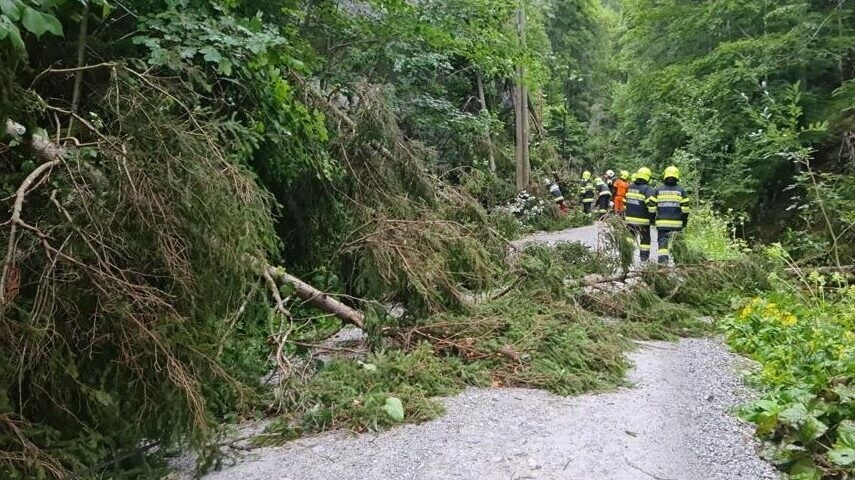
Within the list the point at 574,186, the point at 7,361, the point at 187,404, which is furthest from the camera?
the point at 574,186

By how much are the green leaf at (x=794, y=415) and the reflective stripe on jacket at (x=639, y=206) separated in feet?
22.2

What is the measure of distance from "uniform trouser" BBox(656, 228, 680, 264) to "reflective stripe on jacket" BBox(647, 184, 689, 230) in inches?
2.7

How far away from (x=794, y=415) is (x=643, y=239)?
7023mm

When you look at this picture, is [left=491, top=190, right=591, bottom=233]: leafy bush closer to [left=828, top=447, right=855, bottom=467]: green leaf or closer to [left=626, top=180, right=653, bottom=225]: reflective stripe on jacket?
[left=626, top=180, right=653, bottom=225]: reflective stripe on jacket

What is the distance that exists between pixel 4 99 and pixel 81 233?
0.91 meters

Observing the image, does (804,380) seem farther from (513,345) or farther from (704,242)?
(704,242)

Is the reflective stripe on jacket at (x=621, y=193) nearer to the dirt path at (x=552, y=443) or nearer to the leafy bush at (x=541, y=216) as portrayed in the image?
the leafy bush at (x=541, y=216)

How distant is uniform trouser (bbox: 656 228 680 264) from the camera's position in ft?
29.9

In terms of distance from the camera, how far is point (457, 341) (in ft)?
17.3

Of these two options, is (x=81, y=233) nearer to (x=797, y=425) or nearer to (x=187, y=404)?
(x=187, y=404)

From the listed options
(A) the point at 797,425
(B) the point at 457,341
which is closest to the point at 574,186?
(B) the point at 457,341

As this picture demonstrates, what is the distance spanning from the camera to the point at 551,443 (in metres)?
3.62

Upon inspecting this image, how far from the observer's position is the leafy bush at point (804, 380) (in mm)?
3150

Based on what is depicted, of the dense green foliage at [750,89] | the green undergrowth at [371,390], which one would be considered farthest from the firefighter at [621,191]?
the green undergrowth at [371,390]
